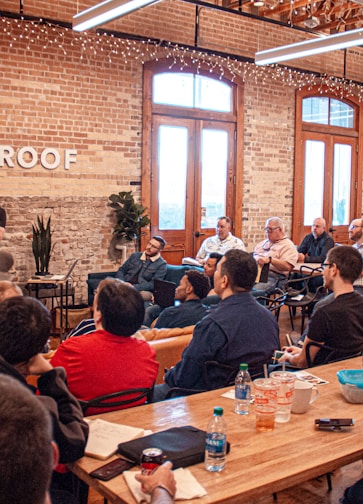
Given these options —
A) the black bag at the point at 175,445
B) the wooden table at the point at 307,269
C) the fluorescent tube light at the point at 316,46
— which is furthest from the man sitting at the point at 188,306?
the fluorescent tube light at the point at 316,46

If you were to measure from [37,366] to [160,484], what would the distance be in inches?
27.3

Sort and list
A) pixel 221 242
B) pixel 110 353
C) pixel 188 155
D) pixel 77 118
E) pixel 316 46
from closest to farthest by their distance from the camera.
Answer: pixel 110 353 < pixel 316 46 < pixel 77 118 < pixel 221 242 < pixel 188 155

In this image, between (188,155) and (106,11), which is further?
(188,155)

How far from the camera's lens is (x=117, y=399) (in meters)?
2.96

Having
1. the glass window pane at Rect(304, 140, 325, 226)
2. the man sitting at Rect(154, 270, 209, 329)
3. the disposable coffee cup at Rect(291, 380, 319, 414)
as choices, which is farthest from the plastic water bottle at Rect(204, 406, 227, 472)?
the glass window pane at Rect(304, 140, 325, 226)

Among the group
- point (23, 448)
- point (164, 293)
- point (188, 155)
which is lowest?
point (164, 293)

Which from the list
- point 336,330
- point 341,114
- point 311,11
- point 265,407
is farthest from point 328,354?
point 341,114

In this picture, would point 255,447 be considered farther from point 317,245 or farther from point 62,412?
point 317,245

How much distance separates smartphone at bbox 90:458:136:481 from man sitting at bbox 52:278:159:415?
0.70 meters

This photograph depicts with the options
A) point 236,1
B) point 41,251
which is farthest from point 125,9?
point 236,1

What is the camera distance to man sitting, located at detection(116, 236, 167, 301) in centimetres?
812

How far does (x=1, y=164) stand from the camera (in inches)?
325

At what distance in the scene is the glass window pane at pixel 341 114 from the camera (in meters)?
12.4

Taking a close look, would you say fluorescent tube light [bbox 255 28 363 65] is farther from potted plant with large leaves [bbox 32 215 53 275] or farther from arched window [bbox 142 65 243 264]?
potted plant with large leaves [bbox 32 215 53 275]
